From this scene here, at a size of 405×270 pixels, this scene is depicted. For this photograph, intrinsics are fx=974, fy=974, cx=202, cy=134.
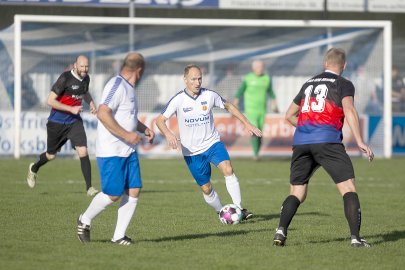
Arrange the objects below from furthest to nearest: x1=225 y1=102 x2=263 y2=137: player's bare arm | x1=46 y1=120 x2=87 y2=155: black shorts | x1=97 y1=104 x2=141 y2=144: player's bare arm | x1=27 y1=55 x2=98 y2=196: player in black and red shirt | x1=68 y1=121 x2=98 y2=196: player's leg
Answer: x1=46 y1=120 x2=87 y2=155: black shorts
x1=68 y1=121 x2=98 y2=196: player's leg
x1=27 y1=55 x2=98 y2=196: player in black and red shirt
x1=225 y1=102 x2=263 y2=137: player's bare arm
x1=97 y1=104 x2=141 y2=144: player's bare arm

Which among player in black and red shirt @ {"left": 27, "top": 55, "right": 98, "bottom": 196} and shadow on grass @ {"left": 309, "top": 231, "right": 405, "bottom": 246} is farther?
player in black and red shirt @ {"left": 27, "top": 55, "right": 98, "bottom": 196}

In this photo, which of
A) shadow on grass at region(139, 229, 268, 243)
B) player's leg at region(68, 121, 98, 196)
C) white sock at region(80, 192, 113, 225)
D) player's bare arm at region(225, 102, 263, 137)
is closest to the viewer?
white sock at region(80, 192, 113, 225)

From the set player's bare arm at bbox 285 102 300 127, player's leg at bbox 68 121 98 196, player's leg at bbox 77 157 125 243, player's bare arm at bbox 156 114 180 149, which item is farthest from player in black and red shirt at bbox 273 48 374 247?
player's leg at bbox 68 121 98 196

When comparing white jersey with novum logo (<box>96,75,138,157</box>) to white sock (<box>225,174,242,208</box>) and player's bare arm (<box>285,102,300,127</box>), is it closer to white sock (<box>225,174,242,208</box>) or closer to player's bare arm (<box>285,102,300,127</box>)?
player's bare arm (<box>285,102,300,127</box>)

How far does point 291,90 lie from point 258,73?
218 cm

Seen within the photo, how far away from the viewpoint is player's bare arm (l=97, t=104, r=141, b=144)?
930 cm

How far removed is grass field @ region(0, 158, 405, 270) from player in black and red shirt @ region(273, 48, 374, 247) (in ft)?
1.27

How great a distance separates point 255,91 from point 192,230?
1331 centimetres

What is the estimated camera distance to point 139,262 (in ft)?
28.9

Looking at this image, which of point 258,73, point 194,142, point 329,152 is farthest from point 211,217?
point 258,73

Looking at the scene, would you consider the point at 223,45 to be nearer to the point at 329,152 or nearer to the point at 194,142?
the point at 194,142

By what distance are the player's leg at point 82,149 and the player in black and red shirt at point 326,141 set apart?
5.98 metres

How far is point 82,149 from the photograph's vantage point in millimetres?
15609

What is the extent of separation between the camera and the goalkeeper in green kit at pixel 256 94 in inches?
956
